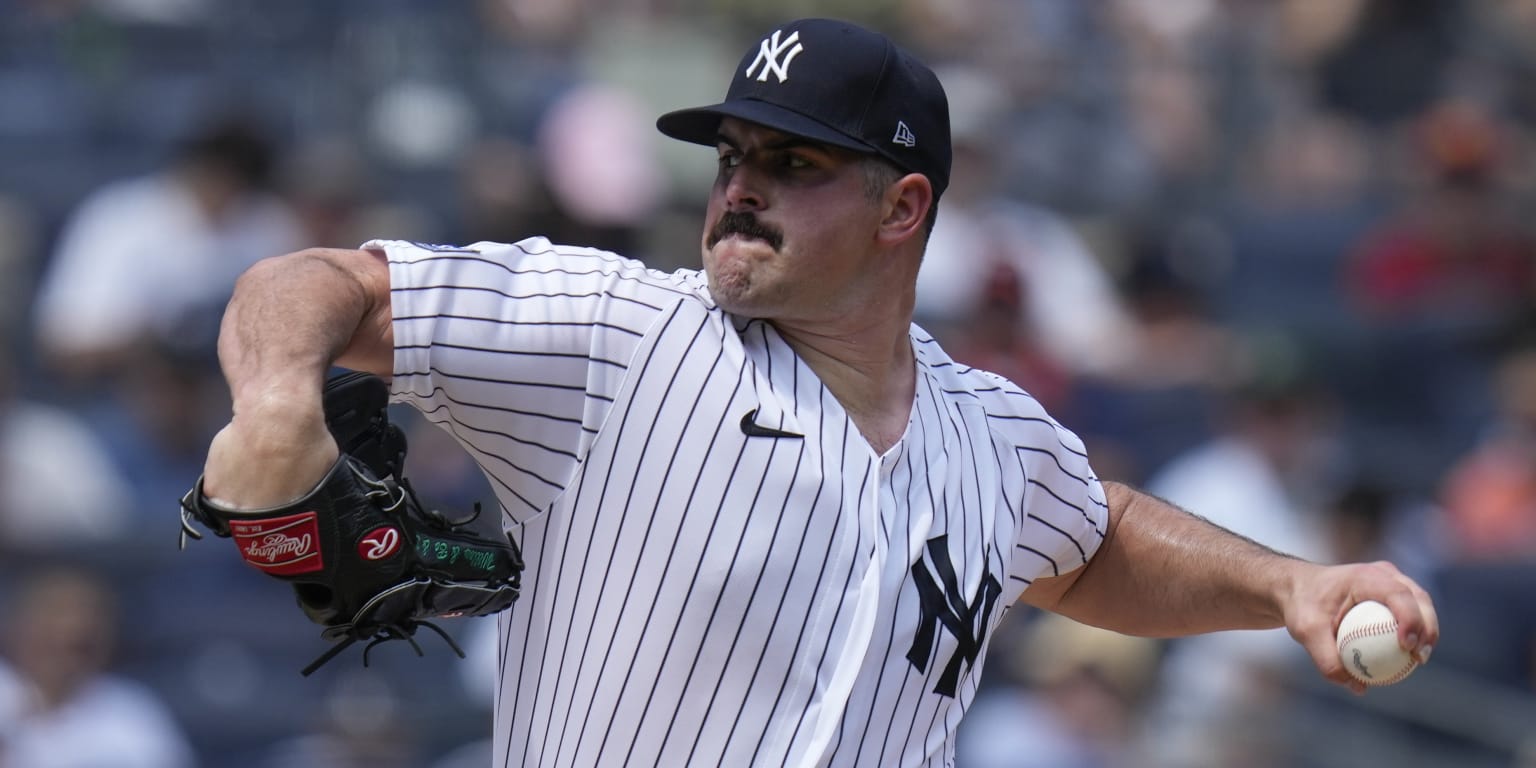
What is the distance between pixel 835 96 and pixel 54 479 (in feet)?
15.5

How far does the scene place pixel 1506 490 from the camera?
24.2 ft

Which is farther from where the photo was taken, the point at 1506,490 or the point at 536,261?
the point at 1506,490

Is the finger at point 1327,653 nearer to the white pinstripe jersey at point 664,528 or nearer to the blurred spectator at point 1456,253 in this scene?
the white pinstripe jersey at point 664,528

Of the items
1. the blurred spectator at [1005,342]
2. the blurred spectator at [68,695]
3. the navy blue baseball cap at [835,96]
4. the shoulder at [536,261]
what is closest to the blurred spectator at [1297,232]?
the blurred spectator at [1005,342]

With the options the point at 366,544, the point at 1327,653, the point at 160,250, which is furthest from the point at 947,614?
the point at 160,250

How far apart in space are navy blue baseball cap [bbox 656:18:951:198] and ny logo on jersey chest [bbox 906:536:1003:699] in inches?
23.8

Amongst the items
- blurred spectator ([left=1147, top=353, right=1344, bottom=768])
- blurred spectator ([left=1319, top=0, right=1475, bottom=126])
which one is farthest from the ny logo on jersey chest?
blurred spectator ([left=1319, top=0, right=1475, bottom=126])

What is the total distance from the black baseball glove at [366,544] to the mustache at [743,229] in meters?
0.54

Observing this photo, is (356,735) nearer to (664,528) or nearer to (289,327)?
(664,528)

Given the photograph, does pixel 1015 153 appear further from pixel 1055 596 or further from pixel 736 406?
pixel 736 406

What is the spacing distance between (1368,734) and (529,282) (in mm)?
4665

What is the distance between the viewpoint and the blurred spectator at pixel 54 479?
6.77m

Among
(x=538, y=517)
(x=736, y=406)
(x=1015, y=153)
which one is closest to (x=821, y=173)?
(x=736, y=406)

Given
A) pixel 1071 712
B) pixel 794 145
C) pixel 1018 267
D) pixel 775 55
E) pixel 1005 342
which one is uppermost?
pixel 775 55
